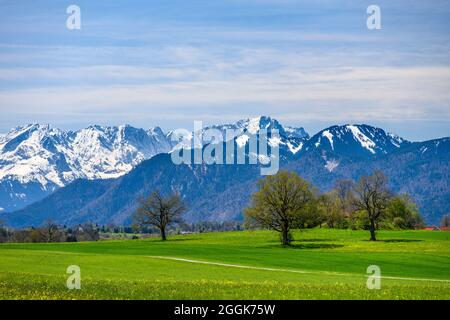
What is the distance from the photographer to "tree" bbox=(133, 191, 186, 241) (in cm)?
13662

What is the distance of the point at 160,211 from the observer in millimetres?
137125

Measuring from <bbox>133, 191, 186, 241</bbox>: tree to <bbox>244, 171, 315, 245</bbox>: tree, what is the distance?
1188 inches

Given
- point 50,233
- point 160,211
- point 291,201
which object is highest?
point 291,201

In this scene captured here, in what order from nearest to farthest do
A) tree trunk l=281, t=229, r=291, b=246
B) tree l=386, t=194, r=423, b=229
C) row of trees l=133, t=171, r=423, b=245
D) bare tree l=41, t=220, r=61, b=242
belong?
row of trees l=133, t=171, r=423, b=245 → tree trunk l=281, t=229, r=291, b=246 → tree l=386, t=194, r=423, b=229 → bare tree l=41, t=220, r=61, b=242

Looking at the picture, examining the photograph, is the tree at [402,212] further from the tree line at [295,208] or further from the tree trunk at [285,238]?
the tree trunk at [285,238]

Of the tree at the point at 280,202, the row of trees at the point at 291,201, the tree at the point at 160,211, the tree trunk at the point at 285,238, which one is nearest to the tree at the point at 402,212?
the row of trees at the point at 291,201

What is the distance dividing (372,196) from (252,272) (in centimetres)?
6461

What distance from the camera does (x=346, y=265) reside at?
77.6 meters

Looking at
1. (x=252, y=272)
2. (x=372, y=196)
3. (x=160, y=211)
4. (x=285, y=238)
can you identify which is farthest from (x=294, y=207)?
(x=252, y=272)

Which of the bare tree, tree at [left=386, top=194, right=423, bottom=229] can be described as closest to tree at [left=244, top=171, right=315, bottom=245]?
tree at [left=386, top=194, right=423, bottom=229]

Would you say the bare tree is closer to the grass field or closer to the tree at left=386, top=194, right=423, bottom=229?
the grass field

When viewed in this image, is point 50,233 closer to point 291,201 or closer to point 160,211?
point 160,211

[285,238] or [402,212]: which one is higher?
[402,212]
